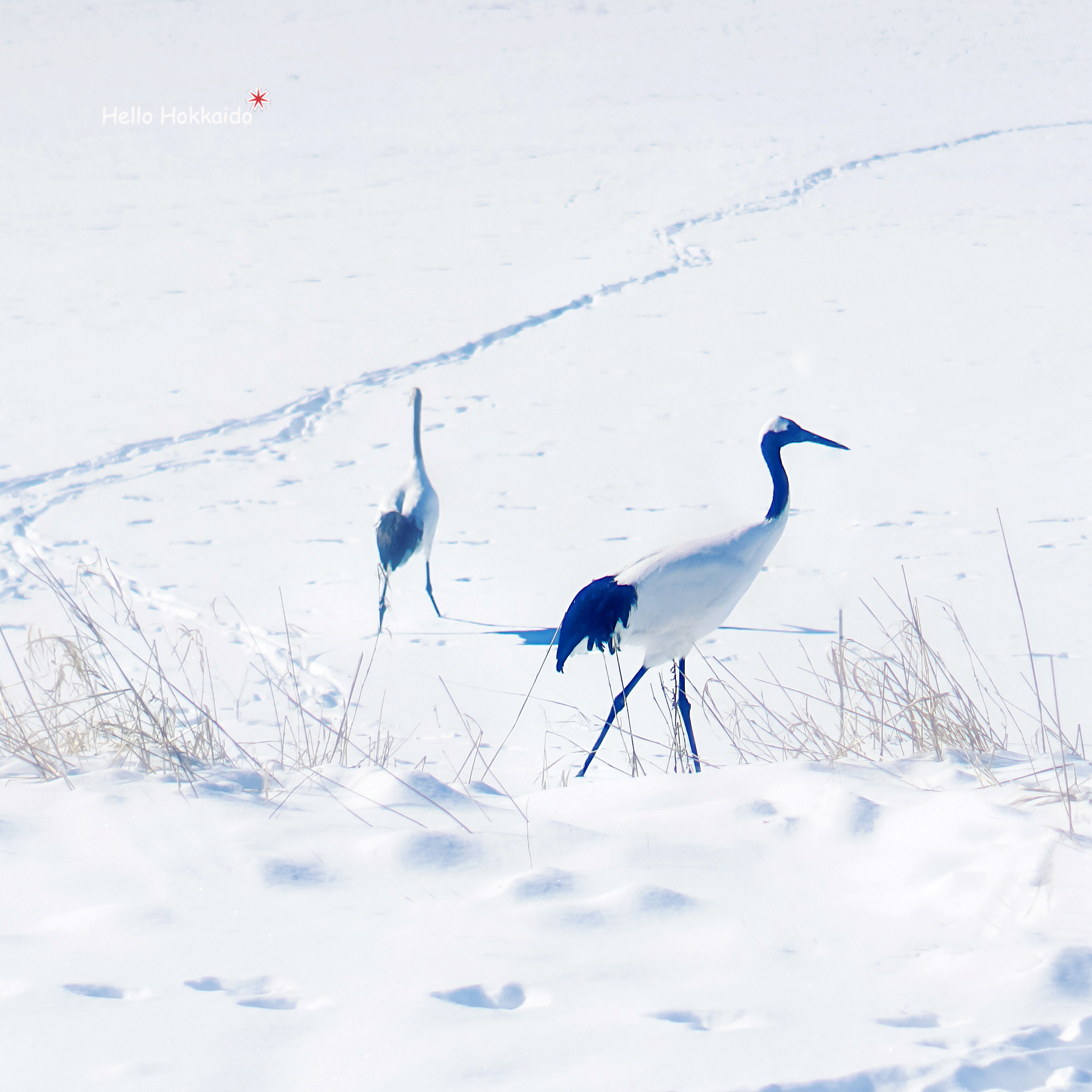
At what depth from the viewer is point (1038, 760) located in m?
2.70

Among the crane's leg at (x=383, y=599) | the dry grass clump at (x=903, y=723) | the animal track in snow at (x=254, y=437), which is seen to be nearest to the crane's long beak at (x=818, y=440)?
the dry grass clump at (x=903, y=723)

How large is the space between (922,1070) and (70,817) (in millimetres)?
1557

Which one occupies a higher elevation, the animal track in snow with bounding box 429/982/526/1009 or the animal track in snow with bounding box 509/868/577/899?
the animal track in snow with bounding box 509/868/577/899

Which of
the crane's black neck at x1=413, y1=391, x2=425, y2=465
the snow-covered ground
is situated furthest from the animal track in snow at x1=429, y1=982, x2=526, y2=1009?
the crane's black neck at x1=413, y1=391, x2=425, y2=465

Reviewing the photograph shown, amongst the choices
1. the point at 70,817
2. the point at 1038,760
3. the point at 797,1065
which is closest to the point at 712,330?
the point at 1038,760

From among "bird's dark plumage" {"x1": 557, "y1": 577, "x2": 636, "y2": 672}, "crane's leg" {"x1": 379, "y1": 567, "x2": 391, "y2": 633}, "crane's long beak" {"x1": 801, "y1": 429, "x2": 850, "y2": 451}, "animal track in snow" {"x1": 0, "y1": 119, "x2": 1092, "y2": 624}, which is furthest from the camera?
"animal track in snow" {"x1": 0, "y1": 119, "x2": 1092, "y2": 624}

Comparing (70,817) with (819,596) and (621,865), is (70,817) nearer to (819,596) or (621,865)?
(621,865)

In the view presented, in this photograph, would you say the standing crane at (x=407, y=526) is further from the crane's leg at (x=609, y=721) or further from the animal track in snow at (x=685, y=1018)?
the animal track in snow at (x=685, y=1018)

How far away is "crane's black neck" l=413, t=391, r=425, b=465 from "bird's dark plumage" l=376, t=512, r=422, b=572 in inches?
19.5

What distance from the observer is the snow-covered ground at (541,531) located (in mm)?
1607

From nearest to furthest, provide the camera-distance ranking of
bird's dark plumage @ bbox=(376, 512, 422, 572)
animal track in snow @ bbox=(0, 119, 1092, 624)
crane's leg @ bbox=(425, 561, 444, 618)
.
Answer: bird's dark plumage @ bbox=(376, 512, 422, 572) → crane's leg @ bbox=(425, 561, 444, 618) → animal track in snow @ bbox=(0, 119, 1092, 624)

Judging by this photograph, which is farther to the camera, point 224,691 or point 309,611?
point 309,611

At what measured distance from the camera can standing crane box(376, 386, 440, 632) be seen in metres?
5.33

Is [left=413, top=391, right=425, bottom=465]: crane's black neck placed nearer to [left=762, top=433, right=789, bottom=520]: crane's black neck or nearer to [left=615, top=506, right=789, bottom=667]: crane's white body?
[left=762, top=433, right=789, bottom=520]: crane's black neck
